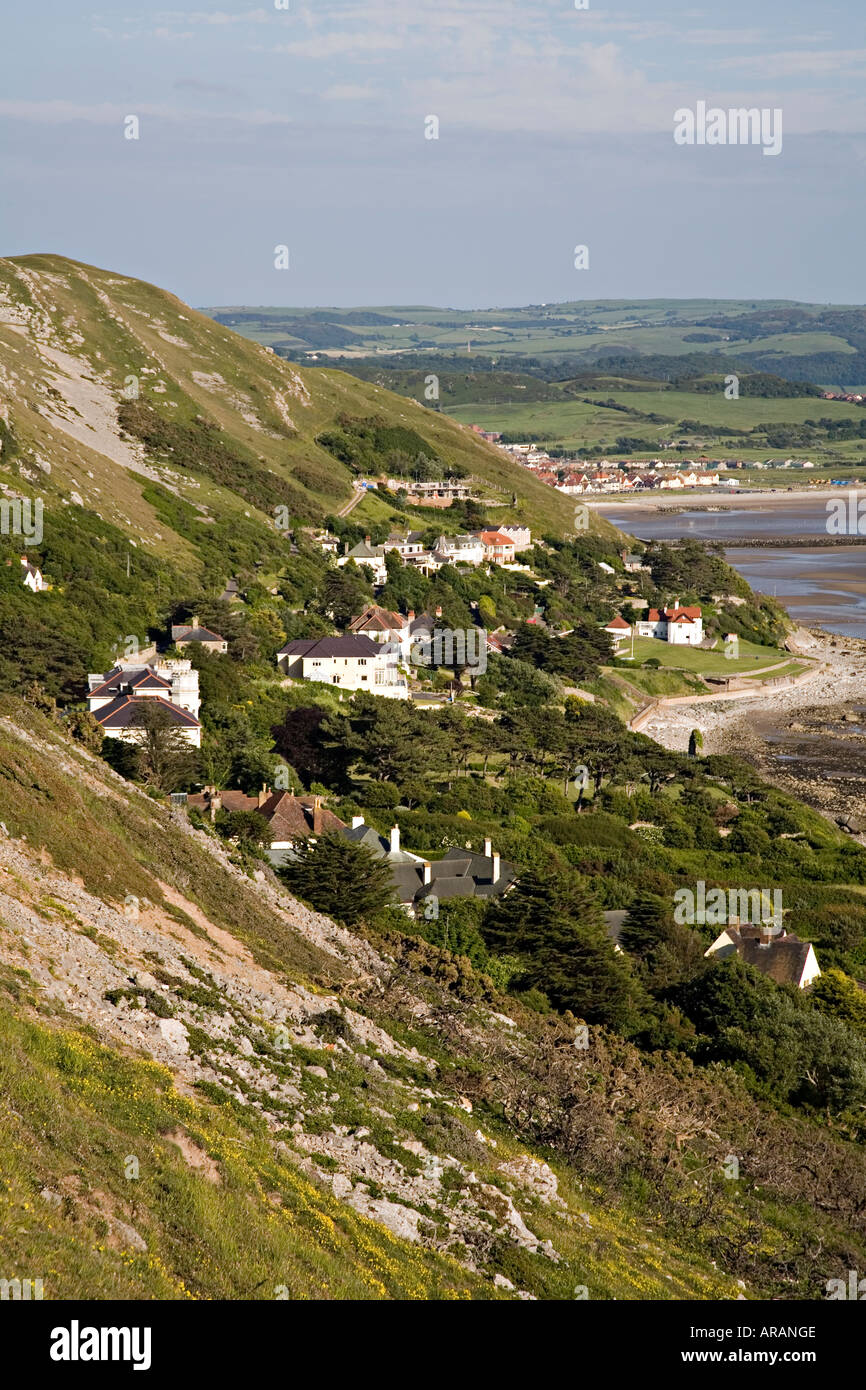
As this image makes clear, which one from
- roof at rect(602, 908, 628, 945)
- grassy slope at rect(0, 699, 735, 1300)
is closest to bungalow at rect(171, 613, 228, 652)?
roof at rect(602, 908, 628, 945)

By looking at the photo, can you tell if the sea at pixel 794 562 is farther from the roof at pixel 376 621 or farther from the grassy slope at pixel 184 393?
the roof at pixel 376 621

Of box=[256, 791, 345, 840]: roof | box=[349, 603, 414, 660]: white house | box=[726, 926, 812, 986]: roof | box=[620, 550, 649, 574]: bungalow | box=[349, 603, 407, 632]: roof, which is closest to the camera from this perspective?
box=[726, 926, 812, 986]: roof

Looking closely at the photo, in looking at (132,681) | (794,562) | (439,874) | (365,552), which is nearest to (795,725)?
(365,552)

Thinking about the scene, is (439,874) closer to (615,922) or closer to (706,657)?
(615,922)

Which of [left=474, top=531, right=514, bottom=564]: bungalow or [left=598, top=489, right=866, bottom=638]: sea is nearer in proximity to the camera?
[left=598, top=489, right=866, bottom=638]: sea

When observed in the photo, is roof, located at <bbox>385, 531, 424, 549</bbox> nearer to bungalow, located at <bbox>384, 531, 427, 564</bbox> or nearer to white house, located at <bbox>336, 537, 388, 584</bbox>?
bungalow, located at <bbox>384, 531, 427, 564</bbox>
